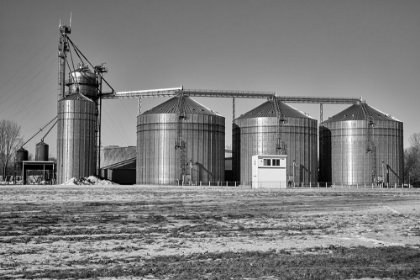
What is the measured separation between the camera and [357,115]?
104m

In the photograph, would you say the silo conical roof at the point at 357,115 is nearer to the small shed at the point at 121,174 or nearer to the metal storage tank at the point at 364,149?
the metal storage tank at the point at 364,149

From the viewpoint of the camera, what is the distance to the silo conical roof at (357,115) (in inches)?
4067

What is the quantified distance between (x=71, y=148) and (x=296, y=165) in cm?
4074

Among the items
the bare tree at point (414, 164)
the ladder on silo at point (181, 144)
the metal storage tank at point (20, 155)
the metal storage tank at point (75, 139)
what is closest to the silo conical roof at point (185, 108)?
the ladder on silo at point (181, 144)

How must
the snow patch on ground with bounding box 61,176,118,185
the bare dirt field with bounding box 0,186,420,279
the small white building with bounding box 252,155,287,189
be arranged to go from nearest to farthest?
the bare dirt field with bounding box 0,186,420,279 < the small white building with bounding box 252,155,287,189 < the snow patch on ground with bounding box 61,176,118,185

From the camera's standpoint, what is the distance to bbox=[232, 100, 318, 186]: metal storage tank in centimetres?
9731

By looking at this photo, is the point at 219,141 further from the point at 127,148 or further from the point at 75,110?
the point at 127,148

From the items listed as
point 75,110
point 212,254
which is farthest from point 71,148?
point 212,254

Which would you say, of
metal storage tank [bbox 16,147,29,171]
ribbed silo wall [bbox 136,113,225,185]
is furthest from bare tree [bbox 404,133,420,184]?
metal storage tank [bbox 16,147,29,171]

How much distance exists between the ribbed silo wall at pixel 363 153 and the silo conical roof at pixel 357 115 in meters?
1.24

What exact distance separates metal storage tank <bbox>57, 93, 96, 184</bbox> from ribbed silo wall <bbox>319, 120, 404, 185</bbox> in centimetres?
4643

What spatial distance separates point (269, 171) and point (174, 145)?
17.5 meters

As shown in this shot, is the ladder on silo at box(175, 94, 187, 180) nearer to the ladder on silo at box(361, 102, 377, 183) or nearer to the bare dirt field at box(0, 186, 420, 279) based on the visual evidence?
the ladder on silo at box(361, 102, 377, 183)

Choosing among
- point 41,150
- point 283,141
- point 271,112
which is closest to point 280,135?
point 283,141
